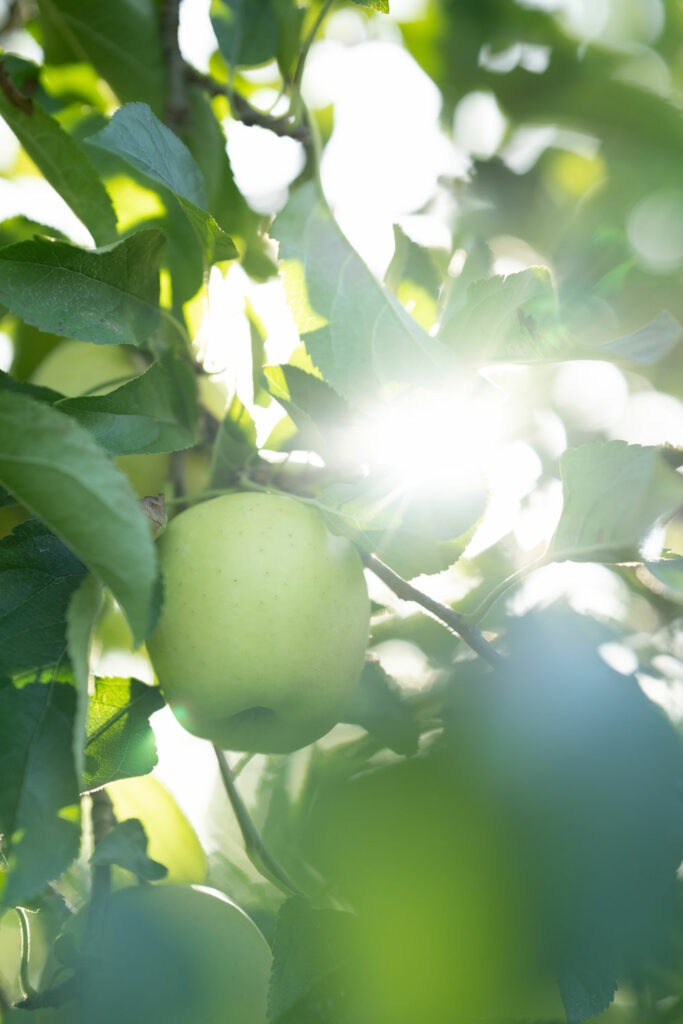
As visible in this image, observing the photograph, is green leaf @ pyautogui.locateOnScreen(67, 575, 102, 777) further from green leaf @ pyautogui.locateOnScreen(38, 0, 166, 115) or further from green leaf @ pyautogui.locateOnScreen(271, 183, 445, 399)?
green leaf @ pyautogui.locateOnScreen(38, 0, 166, 115)

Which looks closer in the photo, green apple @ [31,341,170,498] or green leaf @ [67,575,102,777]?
green leaf @ [67,575,102,777]

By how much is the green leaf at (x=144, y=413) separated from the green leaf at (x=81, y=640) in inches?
4.6

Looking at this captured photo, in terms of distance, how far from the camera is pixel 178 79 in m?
1.06

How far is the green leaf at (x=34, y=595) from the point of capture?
0.58 meters

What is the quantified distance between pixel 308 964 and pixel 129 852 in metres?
0.19

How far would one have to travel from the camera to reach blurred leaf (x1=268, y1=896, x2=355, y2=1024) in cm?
71

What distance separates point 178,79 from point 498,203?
0.57m

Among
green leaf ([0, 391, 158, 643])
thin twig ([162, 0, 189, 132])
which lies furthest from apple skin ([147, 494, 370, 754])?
thin twig ([162, 0, 189, 132])

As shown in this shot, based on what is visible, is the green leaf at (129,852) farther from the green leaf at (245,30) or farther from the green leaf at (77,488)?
the green leaf at (245,30)

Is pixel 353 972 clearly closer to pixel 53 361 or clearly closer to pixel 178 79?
pixel 53 361

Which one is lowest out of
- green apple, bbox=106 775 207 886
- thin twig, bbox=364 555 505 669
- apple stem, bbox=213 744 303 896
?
green apple, bbox=106 775 207 886

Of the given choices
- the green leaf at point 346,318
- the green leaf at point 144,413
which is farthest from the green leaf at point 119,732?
the green leaf at point 346,318

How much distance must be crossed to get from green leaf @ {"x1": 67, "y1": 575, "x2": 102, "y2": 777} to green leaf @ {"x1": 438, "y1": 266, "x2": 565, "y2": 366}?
0.35 m

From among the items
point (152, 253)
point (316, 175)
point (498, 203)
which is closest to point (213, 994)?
point (152, 253)
